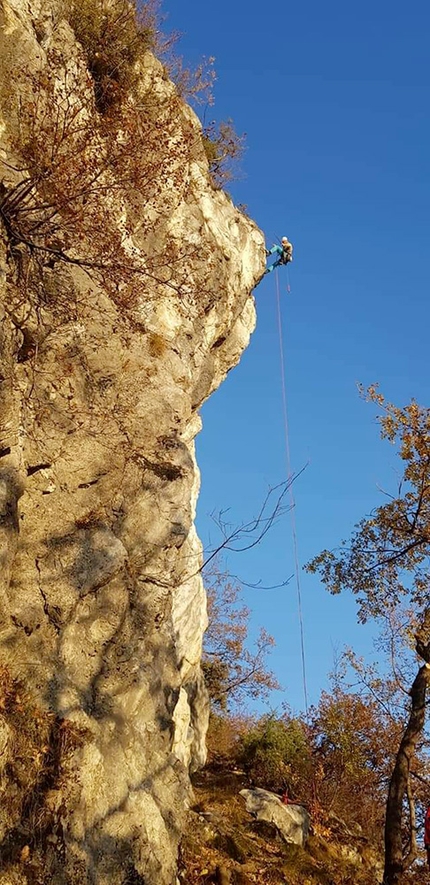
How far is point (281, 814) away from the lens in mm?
13477

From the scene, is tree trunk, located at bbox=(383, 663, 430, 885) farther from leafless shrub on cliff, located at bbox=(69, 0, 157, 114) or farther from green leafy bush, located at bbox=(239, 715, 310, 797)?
leafless shrub on cliff, located at bbox=(69, 0, 157, 114)

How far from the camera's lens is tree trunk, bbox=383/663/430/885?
11.6 metres

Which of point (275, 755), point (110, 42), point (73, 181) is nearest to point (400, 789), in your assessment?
point (275, 755)

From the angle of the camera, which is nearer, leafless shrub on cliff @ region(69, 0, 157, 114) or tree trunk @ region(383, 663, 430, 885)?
tree trunk @ region(383, 663, 430, 885)

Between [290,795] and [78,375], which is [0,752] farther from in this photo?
[290,795]

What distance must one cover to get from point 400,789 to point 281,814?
8.49 feet

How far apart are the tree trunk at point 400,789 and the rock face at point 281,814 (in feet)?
6.14

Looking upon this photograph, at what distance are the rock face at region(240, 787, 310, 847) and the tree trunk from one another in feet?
6.14

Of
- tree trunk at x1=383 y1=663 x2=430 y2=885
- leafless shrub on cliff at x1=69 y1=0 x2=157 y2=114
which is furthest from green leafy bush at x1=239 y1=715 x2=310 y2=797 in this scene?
leafless shrub on cliff at x1=69 y1=0 x2=157 y2=114

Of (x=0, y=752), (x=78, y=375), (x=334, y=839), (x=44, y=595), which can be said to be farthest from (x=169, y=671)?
(x=334, y=839)

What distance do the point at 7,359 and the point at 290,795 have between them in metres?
13.1

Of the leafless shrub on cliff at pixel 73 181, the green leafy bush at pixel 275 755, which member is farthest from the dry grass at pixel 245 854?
the leafless shrub on cliff at pixel 73 181

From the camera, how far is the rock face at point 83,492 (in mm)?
7238

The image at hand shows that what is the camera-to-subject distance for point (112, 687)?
329 inches
